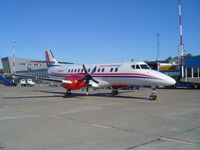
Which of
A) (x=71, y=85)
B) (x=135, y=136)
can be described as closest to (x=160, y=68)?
(x=71, y=85)

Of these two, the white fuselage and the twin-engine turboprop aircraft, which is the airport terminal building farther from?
the white fuselage

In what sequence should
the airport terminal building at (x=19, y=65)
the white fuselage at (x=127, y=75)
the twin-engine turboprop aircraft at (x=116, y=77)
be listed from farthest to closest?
1. the airport terminal building at (x=19, y=65)
2. the twin-engine turboprop aircraft at (x=116, y=77)
3. the white fuselage at (x=127, y=75)

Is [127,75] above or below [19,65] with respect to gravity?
below

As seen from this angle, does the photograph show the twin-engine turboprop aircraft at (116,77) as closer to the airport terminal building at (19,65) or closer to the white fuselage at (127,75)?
the white fuselage at (127,75)

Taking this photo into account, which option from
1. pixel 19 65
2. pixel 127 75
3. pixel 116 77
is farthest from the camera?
pixel 19 65

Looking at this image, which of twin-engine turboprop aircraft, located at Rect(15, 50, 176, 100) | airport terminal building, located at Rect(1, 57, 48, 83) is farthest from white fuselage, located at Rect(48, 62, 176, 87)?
airport terminal building, located at Rect(1, 57, 48, 83)

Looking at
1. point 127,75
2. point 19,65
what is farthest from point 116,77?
point 19,65

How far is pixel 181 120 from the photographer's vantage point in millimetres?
9094

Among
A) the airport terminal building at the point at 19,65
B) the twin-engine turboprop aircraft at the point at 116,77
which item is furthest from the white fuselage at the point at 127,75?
the airport terminal building at the point at 19,65

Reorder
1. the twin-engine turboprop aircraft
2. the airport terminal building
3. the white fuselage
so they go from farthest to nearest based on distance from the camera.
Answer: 1. the airport terminal building
2. the twin-engine turboprop aircraft
3. the white fuselage

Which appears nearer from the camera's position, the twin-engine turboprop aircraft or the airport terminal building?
the twin-engine turboprop aircraft

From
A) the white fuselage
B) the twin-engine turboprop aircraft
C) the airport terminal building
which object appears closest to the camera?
the white fuselage

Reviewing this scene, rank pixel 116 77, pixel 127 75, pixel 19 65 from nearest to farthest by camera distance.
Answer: pixel 127 75 → pixel 116 77 → pixel 19 65

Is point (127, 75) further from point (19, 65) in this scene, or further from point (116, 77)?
point (19, 65)
